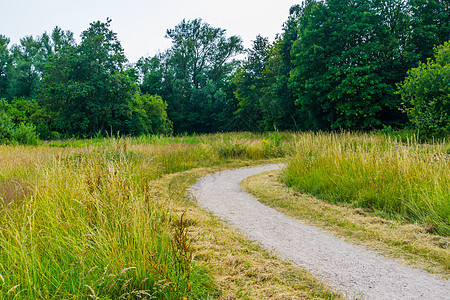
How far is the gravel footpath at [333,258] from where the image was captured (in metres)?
2.91

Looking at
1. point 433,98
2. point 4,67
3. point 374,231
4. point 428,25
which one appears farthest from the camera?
point 4,67

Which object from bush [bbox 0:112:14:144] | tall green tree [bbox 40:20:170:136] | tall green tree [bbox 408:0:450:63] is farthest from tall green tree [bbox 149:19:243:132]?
bush [bbox 0:112:14:144]

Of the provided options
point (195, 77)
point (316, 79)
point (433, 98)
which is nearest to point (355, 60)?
point (316, 79)

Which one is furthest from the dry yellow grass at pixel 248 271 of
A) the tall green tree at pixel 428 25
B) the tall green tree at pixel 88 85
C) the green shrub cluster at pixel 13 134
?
the tall green tree at pixel 428 25

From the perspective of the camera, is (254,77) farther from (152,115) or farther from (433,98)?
(433,98)

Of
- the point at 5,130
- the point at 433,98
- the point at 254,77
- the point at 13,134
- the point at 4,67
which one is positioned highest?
the point at 4,67

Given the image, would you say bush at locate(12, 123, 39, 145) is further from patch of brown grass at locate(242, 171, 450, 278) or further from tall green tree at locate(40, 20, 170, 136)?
patch of brown grass at locate(242, 171, 450, 278)

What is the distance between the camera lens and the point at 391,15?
84.6 feet

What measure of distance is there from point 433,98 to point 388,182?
36.8 feet

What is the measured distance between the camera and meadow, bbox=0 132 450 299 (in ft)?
8.14

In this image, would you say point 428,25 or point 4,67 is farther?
point 4,67

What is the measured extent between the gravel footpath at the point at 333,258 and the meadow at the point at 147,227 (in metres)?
0.33

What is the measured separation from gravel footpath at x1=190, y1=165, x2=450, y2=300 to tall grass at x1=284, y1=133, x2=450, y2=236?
4.99 ft

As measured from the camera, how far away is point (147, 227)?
109 inches
